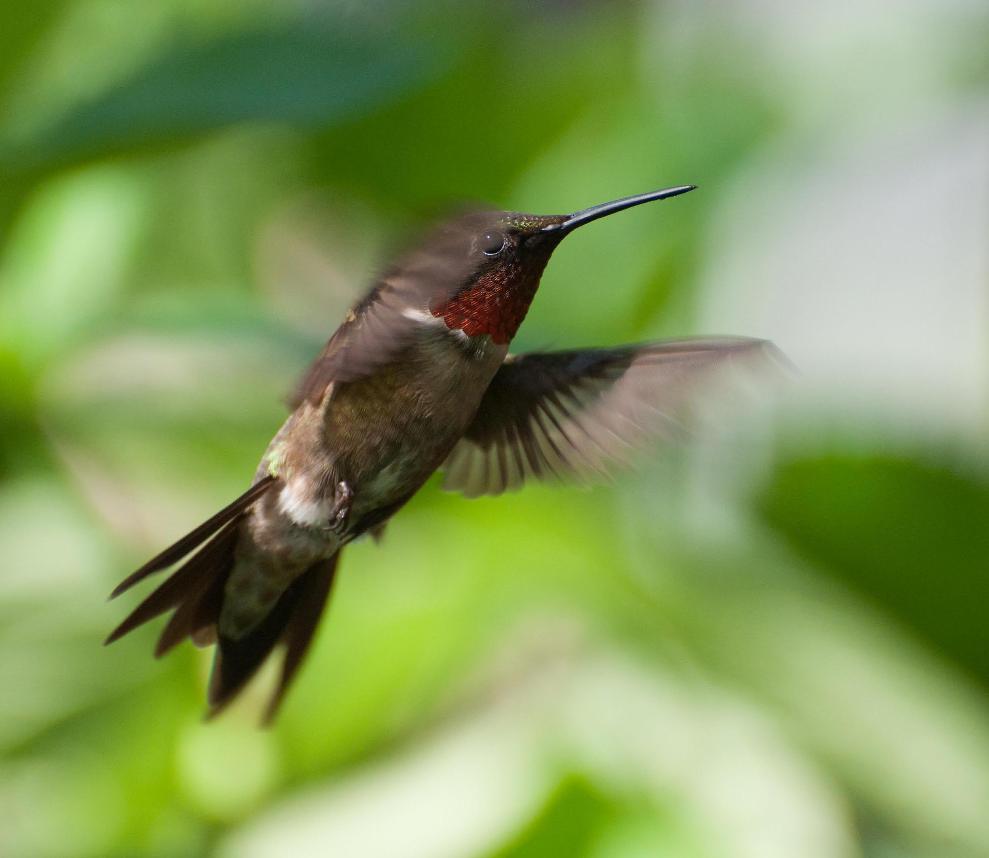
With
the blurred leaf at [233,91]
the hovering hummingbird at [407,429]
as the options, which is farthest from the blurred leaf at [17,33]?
the hovering hummingbird at [407,429]

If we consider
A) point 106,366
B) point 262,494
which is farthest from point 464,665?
point 262,494

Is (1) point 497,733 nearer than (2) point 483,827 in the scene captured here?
No

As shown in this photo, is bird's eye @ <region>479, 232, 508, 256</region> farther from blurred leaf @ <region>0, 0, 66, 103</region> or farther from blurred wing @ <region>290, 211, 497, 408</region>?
blurred leaf @ <region>0, 0, 66, 103</region>

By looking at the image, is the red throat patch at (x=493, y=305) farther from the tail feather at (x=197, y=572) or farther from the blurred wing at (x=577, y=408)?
the tail feather at (x=197, y=572)

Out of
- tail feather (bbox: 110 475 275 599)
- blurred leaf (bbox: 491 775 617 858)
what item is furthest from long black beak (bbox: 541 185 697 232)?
blurred leaf (bbox: 491 775 617 858)

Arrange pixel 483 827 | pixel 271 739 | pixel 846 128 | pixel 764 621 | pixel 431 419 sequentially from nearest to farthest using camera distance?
1. pixel 431 419
2. pixel 483 827
3. pixel 271 739
4. pixel 764 621
5. pixel 846 128

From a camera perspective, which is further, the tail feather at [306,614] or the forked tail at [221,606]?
the tail feather at [306,614]

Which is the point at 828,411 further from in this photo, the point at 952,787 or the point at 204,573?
the point at 204,573
